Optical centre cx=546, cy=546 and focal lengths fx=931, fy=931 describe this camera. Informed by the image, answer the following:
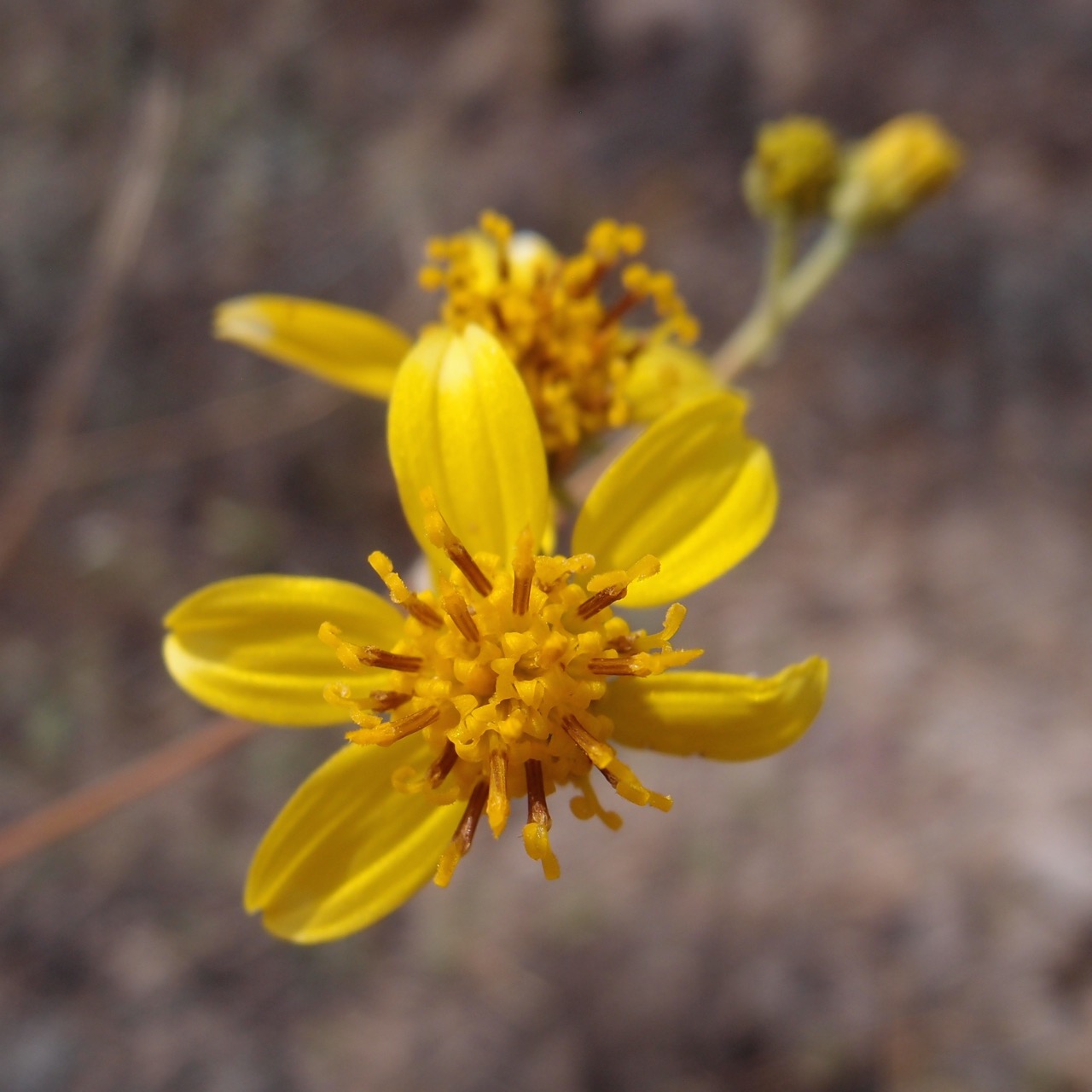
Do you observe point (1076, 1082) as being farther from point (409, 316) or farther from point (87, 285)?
point (87, 285)

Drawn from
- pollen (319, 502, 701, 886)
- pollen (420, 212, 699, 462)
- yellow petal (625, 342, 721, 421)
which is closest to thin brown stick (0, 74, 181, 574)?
pollen (420, 212, 699, 462)

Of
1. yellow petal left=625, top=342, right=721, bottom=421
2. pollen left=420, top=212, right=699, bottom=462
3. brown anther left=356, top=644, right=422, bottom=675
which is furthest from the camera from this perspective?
yellow petal left=625, top=342, right=721, bottom=421

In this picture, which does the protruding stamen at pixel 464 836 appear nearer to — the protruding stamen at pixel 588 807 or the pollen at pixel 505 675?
the pollen at pixel 505 675

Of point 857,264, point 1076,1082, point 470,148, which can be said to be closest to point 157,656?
point 470,148

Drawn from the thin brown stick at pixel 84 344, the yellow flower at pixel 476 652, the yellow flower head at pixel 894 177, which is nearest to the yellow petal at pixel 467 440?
the yellow flower at pixel 476 652

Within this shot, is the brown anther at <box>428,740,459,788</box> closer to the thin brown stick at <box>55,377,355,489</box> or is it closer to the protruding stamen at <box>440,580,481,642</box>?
the protruding stamen at <box>440,580,481,642</box>

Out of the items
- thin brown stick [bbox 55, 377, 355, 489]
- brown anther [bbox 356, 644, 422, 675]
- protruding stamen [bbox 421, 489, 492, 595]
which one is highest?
thin brown stick [bbox 55, 377, 355, 489]

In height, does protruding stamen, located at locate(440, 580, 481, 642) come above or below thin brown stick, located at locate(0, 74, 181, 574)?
below
